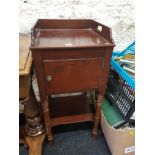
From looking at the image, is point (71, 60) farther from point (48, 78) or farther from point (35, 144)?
point (35, 144)

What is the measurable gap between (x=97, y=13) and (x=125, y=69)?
520 millimetres

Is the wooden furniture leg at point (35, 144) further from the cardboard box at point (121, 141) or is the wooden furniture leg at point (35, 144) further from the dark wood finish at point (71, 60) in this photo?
the cardboard box at point (121, 141)

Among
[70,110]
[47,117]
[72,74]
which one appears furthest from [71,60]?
[70,110]

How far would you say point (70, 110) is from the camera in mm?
1412

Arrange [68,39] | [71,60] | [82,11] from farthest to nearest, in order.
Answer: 1. [82,11]
2. [68,39]
3. [71,60]

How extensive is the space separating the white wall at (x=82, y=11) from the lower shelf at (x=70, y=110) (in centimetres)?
62

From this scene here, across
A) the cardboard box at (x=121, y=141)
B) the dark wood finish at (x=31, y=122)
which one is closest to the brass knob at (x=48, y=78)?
the dark wood finish at (x=31, y=122)

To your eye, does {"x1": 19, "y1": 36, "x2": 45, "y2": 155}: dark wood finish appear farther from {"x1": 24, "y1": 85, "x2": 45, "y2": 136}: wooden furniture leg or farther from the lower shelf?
the lower shelf

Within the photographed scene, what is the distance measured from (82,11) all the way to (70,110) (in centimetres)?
77

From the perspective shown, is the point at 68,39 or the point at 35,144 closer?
the point at 68,39

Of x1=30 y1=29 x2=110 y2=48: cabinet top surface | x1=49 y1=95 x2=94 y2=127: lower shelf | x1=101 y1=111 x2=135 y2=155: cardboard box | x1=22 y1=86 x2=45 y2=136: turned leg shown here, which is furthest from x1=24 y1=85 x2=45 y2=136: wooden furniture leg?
x1=101 y1=111 x2=135 y2=155: cardboard box
